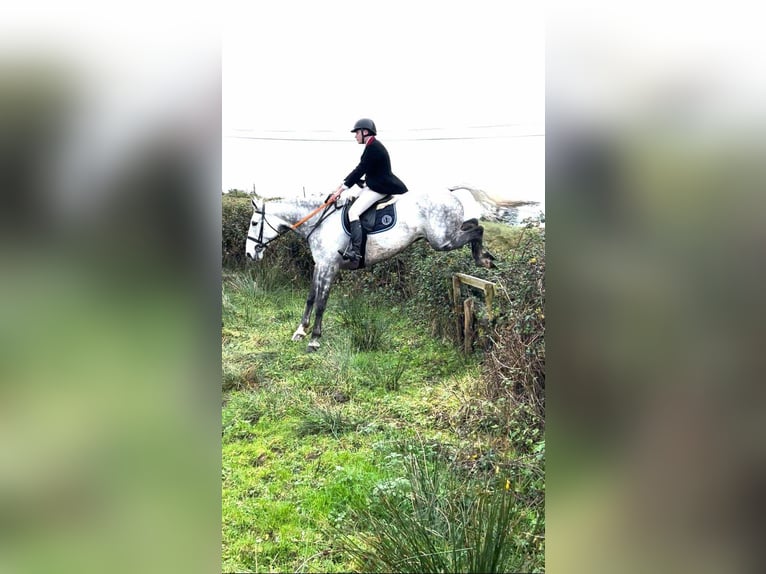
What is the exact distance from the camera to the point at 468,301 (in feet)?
10.2

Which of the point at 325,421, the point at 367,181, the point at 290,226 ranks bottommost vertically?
the point at 325,421

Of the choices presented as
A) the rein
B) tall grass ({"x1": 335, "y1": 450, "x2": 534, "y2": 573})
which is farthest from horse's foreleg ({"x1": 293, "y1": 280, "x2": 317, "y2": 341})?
tall grass ({"x1": 335, "y1": 450, "x2": 534, "y2": 573})

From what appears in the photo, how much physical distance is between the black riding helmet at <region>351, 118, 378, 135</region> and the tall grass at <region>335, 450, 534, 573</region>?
1.80m

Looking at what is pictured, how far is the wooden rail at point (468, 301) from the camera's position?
3084 millimetres

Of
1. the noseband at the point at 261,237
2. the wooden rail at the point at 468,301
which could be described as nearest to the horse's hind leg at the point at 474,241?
the wooden rail at the point at 468,301

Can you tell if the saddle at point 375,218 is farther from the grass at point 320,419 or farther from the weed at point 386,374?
the weed at point 386,374

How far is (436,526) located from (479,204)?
167 centimetres
